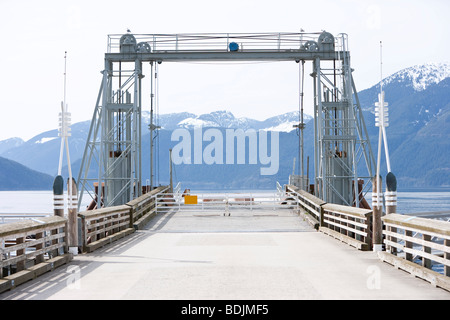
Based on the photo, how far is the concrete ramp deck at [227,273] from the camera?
9750 millimetres

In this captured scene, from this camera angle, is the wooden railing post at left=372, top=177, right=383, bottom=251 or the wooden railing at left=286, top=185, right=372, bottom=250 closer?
the wooden railing post at left=372, top=177, right=383, bottom=251

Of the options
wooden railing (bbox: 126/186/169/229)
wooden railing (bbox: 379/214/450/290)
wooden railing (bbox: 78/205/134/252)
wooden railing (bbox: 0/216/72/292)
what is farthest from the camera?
wooden railing (bbox: 126/186/169/229)

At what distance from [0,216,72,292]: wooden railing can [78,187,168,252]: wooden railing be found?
1357 mm

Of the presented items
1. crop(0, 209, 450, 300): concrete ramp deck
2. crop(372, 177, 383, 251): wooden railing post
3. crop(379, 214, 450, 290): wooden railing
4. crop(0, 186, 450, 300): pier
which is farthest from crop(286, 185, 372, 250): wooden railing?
crop(379, 214, 450, 290): wooden railing

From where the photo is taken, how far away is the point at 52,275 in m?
12.1

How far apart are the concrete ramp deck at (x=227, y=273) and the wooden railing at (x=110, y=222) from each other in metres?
0.46

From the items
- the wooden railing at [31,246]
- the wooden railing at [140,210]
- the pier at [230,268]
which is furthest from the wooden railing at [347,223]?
the wooden railing at [31,246]

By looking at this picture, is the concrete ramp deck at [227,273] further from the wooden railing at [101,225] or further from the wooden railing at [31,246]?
the wooden railing at [101,225]

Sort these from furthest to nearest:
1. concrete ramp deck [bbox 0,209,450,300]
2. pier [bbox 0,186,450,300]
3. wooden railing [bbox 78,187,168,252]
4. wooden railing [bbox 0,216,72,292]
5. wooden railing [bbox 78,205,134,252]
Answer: wooden railing [bbox 78,187,168,252] < wooden railing [bbox 78,205,134,252] < wooden railing [bbox 0,216,72,292] < pier [bbox 0,186,450,300] < concrete ramp deck [bbox 0,209,450,300]

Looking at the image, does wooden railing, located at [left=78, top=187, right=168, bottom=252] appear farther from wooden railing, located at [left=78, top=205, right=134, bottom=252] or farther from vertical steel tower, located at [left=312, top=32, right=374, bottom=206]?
vertical steel tower, located at [left=312, top=32, right=374, bottom=206]

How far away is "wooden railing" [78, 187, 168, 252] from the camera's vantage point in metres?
16.3
